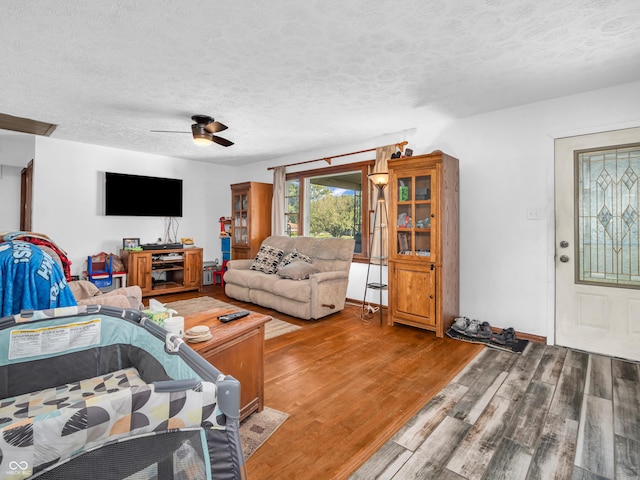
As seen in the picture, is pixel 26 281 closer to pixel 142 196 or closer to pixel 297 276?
pixel 297 276

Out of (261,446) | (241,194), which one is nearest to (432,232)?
(261,446)

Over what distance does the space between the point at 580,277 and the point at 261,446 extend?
3.22 meters

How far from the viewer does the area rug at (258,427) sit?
1728 mm

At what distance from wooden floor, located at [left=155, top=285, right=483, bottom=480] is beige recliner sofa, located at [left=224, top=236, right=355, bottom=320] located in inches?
12.8

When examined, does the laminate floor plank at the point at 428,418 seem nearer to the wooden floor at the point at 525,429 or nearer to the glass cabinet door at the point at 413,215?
the wooden floor at the point at 525,429

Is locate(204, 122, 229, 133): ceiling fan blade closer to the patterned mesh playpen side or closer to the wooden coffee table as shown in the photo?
the wooden coffee table

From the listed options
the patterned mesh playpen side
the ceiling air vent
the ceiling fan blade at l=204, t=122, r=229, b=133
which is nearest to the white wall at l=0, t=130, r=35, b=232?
the ceiling air vent

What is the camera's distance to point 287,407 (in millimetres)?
2121

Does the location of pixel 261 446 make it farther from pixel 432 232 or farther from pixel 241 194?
pixel 241 194

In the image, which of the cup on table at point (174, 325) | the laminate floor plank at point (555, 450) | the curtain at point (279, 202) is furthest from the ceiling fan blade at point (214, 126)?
the laminate floor plank at point (555, 450)

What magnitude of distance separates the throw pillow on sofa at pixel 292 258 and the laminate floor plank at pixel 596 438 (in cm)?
341

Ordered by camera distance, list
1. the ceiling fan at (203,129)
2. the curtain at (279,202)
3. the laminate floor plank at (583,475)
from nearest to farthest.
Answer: the laminate floor plank at (583,475)
the ceiling fan at (203,129)
the curtain at (279,202)

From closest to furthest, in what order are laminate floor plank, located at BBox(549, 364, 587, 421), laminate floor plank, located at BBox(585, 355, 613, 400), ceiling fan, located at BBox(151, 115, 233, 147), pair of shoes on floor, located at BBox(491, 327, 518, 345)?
laminate floor plank, located at BBox(549, 364, 587, 421), laminate floor plank, located at BBox(585, 355, 613, 400), pair of shoes on floor, located at BBox(491, 327, 518, 345), ceiling fan, located at BBox(151, 115, 233, 147)

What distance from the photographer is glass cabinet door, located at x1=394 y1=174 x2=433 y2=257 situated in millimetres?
3592
